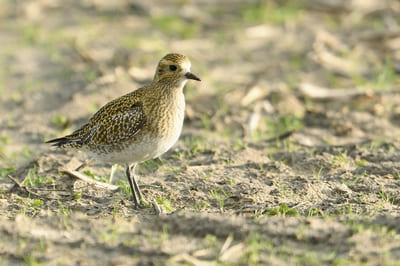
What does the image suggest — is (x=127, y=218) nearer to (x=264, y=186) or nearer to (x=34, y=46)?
(x=264, y=186)

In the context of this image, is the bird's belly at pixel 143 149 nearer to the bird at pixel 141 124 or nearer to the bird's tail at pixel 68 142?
the bird at pixel 141 124

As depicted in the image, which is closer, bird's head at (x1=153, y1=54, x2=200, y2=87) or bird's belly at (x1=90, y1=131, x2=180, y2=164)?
bird's belly at (x1=90, y1=131, x2=180, y2=164)

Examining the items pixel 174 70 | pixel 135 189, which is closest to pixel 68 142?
pixel 135 189

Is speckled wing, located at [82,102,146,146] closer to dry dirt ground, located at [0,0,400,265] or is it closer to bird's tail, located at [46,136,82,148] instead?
Answer: bird's tail, located at [46,136,82,148]

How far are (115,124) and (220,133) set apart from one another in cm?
268

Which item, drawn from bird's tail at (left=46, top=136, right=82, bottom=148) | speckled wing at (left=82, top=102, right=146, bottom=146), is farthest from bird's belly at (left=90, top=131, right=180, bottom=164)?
bird's tail at (left=46, top=136, right=82, bottom=148)

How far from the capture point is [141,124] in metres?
7.65

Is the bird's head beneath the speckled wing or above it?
above

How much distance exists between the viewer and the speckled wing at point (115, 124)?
768cm

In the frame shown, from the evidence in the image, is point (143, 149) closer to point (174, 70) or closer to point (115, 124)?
point (115, 124)

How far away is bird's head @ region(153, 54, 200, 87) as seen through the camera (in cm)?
782

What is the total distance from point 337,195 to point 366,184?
425mm

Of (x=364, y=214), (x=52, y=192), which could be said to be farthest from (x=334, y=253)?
(x=52, y=192)

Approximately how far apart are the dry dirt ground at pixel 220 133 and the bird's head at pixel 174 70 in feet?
3.56
